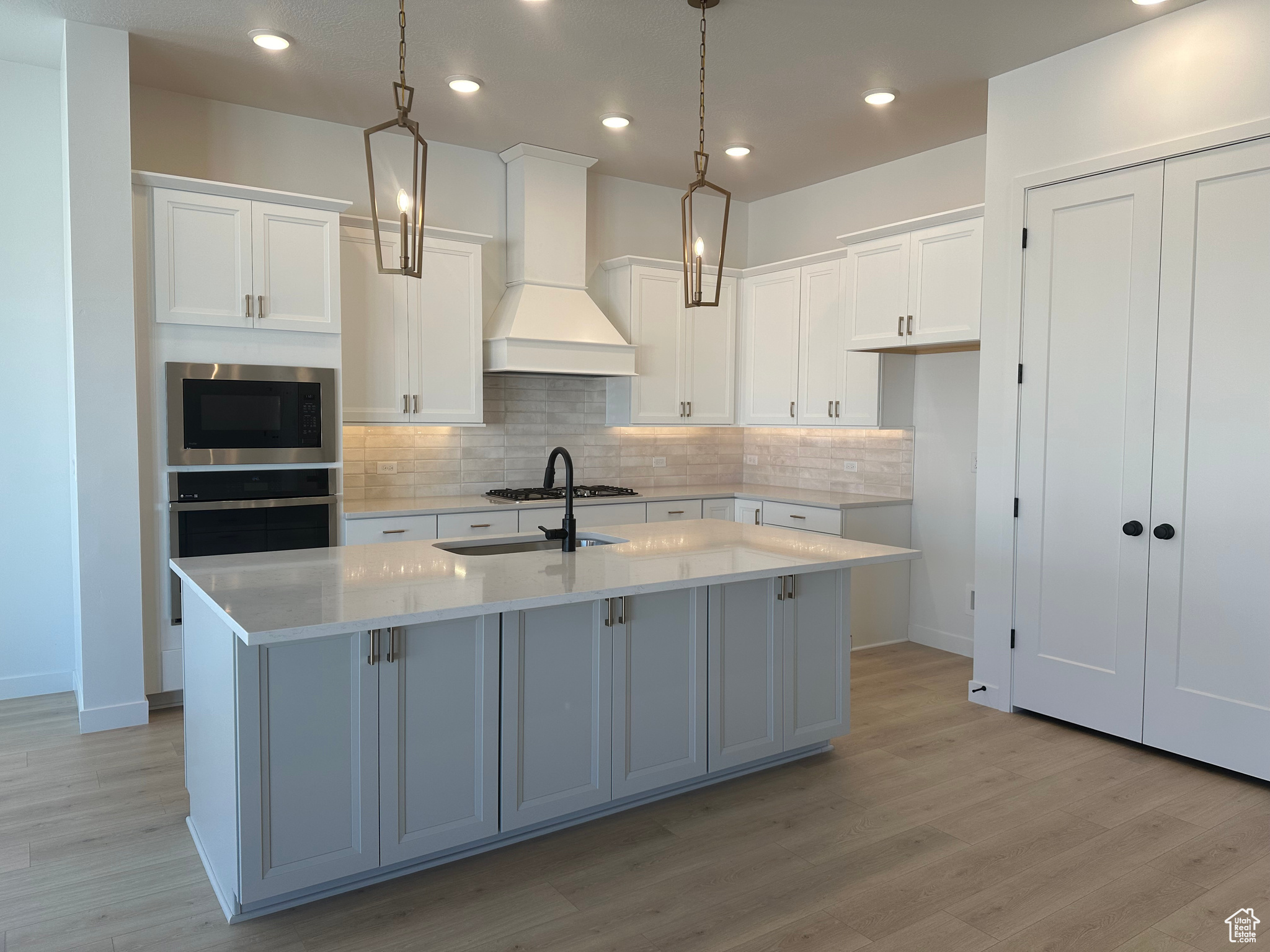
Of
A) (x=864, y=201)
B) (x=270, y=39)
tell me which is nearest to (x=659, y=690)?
(x=270, y=39)

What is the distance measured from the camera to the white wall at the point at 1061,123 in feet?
10.3

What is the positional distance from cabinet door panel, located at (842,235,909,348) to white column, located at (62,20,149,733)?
142 inches

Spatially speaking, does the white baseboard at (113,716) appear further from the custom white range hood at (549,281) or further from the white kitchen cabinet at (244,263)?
the custom white range hood at (549,281)

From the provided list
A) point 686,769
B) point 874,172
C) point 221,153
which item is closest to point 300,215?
Answer: point 221,153

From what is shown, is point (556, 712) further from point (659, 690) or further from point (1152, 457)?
point (1152, 457)

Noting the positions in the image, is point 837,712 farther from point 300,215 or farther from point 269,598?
point 300,215

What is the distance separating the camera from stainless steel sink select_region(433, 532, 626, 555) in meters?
3.34

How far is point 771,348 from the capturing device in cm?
564

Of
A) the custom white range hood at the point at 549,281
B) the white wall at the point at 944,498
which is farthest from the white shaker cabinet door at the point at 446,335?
the white wall at the point at 944,498

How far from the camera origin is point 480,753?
2.49 meters

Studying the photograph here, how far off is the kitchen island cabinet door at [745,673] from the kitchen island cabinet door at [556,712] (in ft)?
Answer: 1.46

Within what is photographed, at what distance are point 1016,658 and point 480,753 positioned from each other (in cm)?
261

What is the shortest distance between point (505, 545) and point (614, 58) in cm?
219

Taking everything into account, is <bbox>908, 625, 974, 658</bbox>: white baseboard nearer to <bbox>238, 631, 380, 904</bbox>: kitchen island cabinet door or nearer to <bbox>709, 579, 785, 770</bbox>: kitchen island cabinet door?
<bbox>709, 579, 785, 770</bbox>: kitchen island cabinet door
